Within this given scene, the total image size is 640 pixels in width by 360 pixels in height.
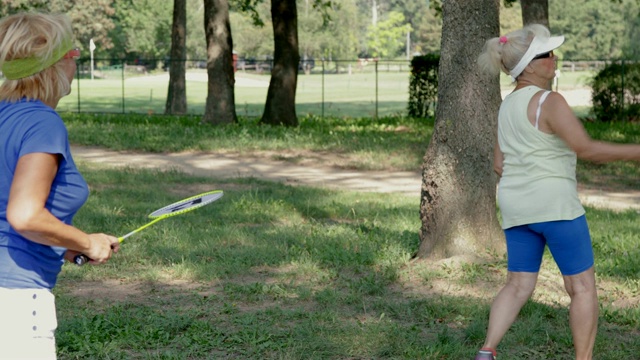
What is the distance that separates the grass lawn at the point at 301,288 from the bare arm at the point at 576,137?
4.68ft

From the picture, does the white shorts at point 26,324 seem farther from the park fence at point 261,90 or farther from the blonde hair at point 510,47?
the park fence at point 261,90

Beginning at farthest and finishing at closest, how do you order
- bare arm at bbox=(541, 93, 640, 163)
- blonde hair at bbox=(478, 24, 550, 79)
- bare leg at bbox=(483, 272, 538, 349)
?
bare leg at bbox=(483, 272, 538, 349) → blonde hair at bbox=(478, 24, 550, 79) → bare arm at bbox=(541, 93, 640, 163)

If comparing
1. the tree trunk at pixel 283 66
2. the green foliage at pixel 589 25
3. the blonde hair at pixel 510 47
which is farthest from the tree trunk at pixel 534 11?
the green foliage at pixel 589 25

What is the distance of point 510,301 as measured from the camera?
4.83 meters

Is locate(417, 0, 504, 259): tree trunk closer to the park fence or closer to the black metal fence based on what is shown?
the park fence

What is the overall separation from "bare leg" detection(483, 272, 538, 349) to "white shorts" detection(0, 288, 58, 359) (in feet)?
8.23

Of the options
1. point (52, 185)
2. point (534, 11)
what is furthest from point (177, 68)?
point (52, 185)

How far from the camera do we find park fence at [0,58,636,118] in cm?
3462

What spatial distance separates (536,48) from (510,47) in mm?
133

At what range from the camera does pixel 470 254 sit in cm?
740

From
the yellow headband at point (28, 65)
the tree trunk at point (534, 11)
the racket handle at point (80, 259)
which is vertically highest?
the tree trunk at point (534, 11)

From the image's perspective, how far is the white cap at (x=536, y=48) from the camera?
463 cm

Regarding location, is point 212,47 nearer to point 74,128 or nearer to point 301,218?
point 74,128

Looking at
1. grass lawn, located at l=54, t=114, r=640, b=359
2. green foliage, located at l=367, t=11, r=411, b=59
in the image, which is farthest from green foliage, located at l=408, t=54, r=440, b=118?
green foliage, located at l=367, t=11, r=411, b=59
